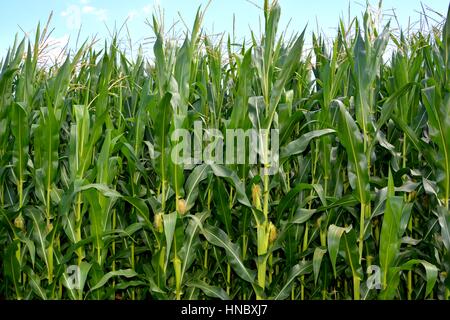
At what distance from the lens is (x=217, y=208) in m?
3.24

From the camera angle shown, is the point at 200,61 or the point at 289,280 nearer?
the point at 289,280

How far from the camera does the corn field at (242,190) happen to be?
122 inches

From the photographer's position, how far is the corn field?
10.2 ft

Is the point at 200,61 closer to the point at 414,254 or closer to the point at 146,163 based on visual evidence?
the point at 146,163

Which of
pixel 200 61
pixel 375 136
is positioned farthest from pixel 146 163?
pixel 375 136

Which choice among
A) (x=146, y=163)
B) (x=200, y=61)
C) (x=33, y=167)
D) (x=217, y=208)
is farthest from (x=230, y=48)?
(x=33, y=167)

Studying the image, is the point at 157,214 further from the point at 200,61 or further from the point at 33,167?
the point at 200,61

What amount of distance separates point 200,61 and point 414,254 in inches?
94.1

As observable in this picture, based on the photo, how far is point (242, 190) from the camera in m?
3.06

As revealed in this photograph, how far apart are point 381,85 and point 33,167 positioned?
283 cm

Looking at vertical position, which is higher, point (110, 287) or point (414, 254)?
point (414, 254)
